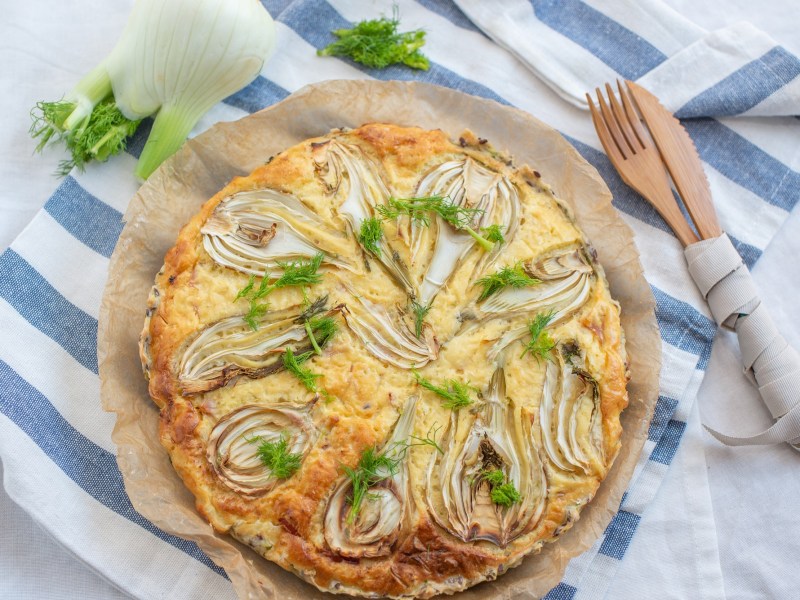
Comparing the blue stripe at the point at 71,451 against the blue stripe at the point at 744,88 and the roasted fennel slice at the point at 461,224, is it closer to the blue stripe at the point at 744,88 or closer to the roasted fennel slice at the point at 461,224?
the roasted fennel slice at the point at 461,224

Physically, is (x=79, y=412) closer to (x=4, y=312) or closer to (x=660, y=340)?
(x=4, y=312)

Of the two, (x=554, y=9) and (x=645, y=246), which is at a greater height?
(x=554, y=9)

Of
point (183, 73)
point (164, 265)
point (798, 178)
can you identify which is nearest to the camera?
point (164, 265)

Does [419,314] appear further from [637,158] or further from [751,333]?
[751,333]

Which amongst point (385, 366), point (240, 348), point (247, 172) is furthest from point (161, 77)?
point (385, 366)

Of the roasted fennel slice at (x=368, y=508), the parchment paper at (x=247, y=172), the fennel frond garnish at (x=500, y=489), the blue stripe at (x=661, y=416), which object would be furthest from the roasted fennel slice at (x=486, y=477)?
the blue stripe at (x=661, y=416)

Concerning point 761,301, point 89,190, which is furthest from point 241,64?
point 761,301
